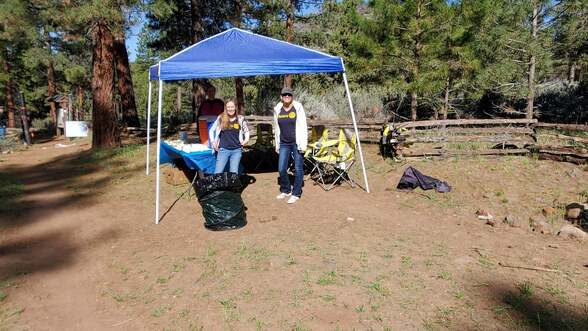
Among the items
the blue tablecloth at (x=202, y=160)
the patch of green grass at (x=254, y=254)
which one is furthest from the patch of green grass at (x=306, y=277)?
the blue tablecloth at (x=202, y=160)

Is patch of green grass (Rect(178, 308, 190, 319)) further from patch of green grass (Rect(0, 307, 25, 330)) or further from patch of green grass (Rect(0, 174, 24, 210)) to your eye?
patch of green grass (Rect(0, 174, 24, 210))

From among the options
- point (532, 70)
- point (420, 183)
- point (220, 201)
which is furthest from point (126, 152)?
point (532, 70)

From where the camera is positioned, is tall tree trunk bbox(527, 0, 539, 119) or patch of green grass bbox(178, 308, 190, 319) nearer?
patch of green grass bbox(178, 308, 190, 319)

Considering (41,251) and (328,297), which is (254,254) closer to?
(328,297)

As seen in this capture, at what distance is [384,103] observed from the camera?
17.1 m

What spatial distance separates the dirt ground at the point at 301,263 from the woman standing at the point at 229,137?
0.72 metres

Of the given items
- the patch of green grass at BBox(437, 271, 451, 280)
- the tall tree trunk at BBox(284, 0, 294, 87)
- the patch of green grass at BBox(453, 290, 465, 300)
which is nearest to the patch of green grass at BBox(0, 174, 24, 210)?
the patch of green grass at BBox(437, 271, 451, 280)

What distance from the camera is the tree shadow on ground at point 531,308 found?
9.13 feet

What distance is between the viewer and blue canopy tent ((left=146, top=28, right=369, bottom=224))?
5.25 metres

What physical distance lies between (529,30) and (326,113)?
7.31 meters

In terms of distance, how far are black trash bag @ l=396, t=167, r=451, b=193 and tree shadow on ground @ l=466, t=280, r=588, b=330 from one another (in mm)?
3114

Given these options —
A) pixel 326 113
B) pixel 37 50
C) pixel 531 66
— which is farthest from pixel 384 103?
pixel 37 50

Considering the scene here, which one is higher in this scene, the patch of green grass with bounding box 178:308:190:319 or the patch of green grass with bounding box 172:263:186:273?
the patch of green grass with bounding box 172:263:186:273

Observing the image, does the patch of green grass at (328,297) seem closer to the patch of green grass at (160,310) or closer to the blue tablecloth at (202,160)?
the patch of green grass at (160,310)
